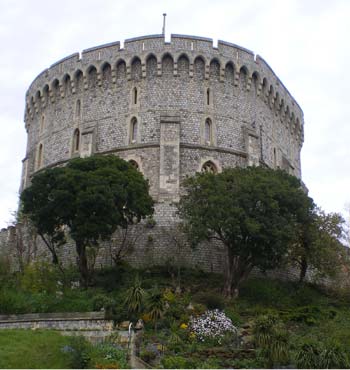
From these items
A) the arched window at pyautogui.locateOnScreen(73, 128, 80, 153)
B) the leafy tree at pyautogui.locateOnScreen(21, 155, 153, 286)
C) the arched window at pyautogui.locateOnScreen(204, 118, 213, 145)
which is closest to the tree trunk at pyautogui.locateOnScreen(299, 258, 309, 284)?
the leafy tree at pyautogui.locateOnScreen(21, 155, 153, 286)

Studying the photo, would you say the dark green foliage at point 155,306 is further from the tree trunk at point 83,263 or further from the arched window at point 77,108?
the arched window at point 77,108

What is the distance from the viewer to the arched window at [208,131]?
41.4 m

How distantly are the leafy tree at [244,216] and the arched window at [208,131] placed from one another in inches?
319

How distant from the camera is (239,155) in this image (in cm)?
4159

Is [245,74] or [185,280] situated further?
[245,74]

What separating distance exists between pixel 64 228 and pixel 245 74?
15090 mm

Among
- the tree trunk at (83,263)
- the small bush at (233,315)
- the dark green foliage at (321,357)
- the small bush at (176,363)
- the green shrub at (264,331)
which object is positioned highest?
the tree trunk at (83,263)

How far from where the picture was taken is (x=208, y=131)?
137ft

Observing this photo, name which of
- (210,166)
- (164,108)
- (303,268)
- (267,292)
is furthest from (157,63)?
(267,292)

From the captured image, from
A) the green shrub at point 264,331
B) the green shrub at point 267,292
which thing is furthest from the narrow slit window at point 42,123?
the green shrub at point 264,331

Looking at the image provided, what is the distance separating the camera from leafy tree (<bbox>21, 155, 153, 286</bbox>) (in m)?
31.2

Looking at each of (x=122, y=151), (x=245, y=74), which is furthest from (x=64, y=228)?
(x=245, y=74)

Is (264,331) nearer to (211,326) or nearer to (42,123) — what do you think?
(211,326)

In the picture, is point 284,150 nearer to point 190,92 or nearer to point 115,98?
point 190,92
